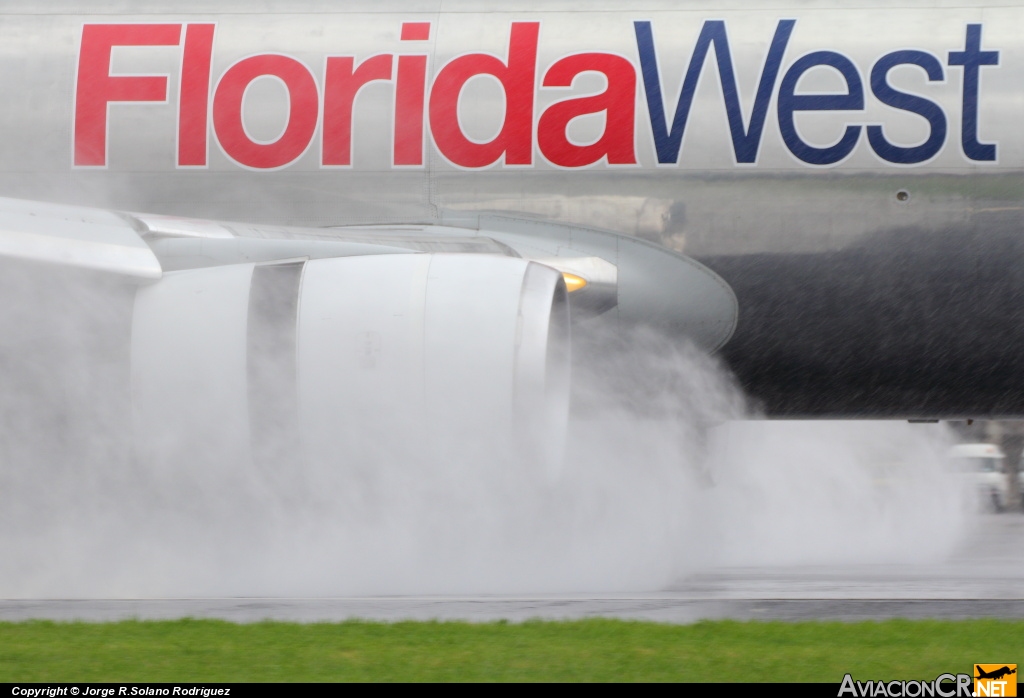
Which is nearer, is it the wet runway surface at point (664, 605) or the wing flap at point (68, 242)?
the wet runway surface at point (664, 605)

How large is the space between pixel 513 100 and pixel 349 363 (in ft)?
7.45

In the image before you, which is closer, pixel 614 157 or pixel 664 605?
pixel 664 605

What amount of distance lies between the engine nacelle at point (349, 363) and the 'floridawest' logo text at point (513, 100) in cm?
128

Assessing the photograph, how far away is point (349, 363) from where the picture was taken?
8.01 m

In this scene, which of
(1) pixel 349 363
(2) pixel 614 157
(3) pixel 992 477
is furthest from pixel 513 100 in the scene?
(3) pixel 992 477

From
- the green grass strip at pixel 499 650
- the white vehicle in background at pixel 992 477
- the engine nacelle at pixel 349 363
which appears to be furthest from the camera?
the white vehicle in background at pixel 992 477

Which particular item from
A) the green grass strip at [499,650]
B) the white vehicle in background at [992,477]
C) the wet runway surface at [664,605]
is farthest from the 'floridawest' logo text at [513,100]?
the white vehicle in background at [992,477]

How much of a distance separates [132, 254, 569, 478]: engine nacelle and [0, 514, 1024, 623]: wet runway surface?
85cm

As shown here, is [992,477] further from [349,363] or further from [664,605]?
[349,363]

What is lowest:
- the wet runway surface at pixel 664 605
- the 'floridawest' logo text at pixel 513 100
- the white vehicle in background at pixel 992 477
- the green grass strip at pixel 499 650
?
the green grass strip at pixel 499 650

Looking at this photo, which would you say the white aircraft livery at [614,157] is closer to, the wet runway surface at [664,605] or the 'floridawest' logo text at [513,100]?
the 'floridawest' logo text at [513,100]

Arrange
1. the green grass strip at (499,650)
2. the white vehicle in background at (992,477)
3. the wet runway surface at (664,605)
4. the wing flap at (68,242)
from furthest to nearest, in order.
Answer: the white vehicle in background at (992,477) → the wing flap at (68,242) → the wet runway surface at (664,605) → the green grass strip at (499,650)

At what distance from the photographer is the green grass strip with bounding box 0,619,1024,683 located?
534 centimetres

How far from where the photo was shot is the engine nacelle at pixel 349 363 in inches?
311
